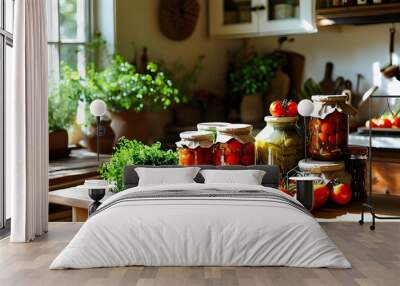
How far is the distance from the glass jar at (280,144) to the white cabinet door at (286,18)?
220 cm

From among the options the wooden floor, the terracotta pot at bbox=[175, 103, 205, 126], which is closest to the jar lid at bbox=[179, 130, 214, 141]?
the wooden floor

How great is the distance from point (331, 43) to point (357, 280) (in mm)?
4137

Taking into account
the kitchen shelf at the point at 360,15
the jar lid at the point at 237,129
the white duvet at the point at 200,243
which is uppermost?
the kitchen shelf at the point at 360,15

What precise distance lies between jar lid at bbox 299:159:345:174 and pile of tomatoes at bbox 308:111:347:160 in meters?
0.06

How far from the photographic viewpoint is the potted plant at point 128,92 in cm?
686

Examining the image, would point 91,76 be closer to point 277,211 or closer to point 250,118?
point 250,118

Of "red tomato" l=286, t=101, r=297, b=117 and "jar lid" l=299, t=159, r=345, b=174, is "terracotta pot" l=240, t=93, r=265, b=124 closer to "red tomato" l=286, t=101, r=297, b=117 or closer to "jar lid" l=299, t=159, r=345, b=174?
"red tomato" l=286, t=101, r=297, b=117

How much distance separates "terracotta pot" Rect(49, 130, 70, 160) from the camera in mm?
6621

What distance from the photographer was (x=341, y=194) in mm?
4895

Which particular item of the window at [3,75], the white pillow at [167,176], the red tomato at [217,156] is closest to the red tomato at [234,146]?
the red tomato at [217,156]

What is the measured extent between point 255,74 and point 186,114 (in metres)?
0.80

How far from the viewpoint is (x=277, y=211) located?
4207 mm

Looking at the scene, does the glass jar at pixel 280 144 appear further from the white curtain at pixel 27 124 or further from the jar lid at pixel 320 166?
the white curtain at pixel 27 124

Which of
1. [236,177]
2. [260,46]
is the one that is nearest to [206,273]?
[236,177]
